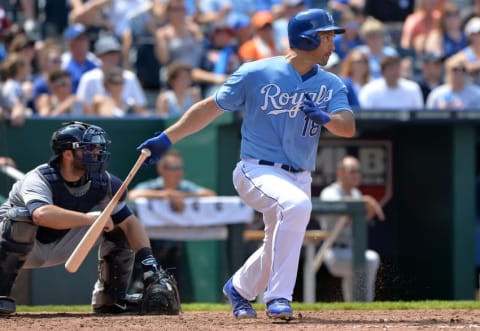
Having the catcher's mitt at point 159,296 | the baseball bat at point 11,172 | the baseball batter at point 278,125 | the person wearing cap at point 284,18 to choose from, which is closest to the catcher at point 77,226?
the catcher's mitt at point 159,296

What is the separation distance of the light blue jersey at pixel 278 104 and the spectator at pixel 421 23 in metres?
7.62

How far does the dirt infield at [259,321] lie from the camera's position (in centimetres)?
621

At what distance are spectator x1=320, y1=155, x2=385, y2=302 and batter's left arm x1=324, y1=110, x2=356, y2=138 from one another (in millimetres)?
4593

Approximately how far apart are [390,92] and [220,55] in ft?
6.78

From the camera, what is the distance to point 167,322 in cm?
652

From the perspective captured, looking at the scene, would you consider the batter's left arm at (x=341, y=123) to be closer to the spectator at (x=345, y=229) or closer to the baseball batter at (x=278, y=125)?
the baseball batter at (x=278, y=125)

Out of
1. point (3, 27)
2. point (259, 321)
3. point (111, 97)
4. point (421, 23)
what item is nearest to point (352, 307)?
point (259, 321)

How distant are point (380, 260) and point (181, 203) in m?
2.28

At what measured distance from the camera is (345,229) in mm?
11273

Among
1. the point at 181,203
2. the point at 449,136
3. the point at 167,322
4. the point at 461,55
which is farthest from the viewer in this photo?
the point at 461,55

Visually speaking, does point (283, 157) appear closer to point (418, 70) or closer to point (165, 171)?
point (165, 171)

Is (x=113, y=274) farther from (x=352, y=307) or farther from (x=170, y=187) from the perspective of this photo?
(x=170, y=187)

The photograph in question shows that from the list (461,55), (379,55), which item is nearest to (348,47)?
(379,55)

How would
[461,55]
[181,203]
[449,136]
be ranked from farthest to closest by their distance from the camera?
1. [461,55]
2. [449,136]
3. [181,203]
